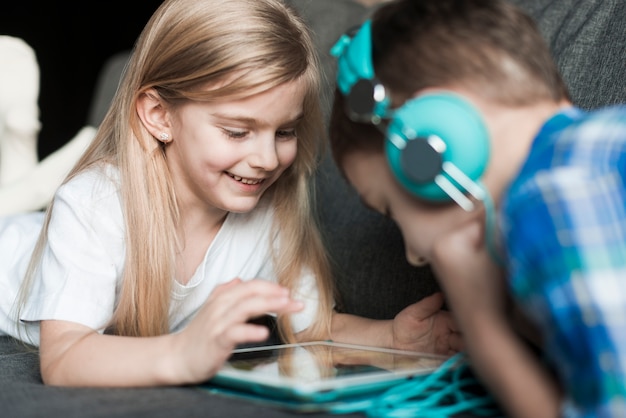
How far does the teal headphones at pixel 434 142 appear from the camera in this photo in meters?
0.74

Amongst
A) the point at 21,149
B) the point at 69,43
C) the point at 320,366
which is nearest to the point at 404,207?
the point at 320,366

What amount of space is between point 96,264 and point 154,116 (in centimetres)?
26


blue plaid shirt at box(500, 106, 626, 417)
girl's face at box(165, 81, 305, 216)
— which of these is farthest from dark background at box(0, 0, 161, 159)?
blue plaid shirt at box(500, 106, 626, 417)

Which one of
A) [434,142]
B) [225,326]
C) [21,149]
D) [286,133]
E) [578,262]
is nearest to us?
[578,262]

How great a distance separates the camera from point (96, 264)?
1.14 meters

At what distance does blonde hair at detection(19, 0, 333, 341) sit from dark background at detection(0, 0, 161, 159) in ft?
6.27

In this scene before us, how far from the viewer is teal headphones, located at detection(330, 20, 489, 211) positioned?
739mm

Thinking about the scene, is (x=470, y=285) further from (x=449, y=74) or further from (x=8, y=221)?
(x=8, y=221)

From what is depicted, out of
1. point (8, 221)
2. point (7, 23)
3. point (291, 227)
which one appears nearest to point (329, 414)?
point (291, 227)

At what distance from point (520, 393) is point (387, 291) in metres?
0.59

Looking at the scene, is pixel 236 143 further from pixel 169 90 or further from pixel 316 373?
pixel 316 373

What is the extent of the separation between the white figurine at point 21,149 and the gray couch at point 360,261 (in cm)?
42

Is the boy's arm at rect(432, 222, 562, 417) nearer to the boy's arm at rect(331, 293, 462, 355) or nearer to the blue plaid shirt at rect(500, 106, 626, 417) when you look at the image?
the blue plaid shirt at rect(500, 106, 626, 417)

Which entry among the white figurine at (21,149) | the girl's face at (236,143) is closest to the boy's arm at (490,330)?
the girl's face at (236,143)
